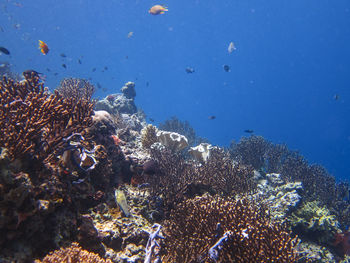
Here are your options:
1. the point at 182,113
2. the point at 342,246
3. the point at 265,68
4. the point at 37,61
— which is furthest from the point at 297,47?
the point at 37,61

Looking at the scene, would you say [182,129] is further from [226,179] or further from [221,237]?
[221,237]

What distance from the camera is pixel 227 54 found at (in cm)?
14725

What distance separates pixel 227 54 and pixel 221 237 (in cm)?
15933

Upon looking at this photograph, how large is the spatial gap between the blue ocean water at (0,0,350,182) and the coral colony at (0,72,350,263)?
309ft

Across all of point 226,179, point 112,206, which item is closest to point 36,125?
point 112,206

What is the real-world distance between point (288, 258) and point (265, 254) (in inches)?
16.1

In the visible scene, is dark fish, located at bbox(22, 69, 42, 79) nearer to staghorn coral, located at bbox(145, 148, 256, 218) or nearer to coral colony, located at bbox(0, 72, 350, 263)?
coral colony, located at bbox(0, 72, 350, 263)

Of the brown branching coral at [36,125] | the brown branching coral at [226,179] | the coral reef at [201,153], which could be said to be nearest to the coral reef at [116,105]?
the coral reef at [201,153]

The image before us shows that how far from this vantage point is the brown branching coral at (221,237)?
305cm

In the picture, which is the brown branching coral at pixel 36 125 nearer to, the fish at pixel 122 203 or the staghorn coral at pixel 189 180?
the fish at pixel 122 203

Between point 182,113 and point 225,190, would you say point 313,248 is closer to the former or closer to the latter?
point 225,190

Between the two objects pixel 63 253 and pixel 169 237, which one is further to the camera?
pixel 169 237

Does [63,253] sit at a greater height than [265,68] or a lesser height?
lesser

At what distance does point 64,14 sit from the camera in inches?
4321
